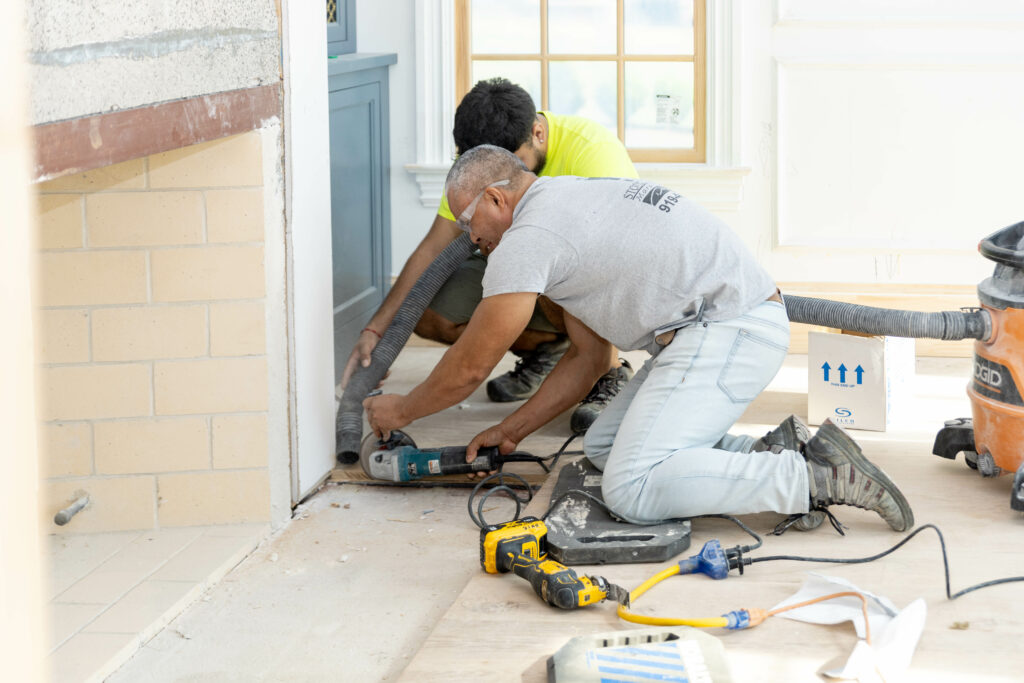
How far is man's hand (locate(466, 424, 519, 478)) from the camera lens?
2.71 metres

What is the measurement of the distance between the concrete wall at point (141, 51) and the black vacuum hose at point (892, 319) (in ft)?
4.96

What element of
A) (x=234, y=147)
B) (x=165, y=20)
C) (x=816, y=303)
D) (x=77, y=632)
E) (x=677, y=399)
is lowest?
(x=77, y=632)

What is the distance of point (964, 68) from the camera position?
3.83 metres

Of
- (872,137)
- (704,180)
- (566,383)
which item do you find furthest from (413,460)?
(872,137)

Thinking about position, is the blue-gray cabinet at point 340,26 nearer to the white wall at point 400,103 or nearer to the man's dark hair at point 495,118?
the white wall at point 400,103

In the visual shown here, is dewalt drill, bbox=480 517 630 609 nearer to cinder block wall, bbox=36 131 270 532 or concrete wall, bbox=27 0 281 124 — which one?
cinder block wall, bbox=36 131 270 532

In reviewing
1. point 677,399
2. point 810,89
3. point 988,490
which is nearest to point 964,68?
point 810,89

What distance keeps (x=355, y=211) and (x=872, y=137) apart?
6.50 ft

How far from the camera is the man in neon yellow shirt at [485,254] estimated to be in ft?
9.32

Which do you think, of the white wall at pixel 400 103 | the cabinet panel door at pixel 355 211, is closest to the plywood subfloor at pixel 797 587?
the cabinet panel door at pixel 355 211

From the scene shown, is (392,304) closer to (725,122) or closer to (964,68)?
(725,122)

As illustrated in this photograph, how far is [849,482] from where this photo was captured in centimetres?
212

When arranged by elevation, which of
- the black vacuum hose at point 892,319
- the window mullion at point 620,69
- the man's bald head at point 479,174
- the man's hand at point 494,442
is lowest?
the man's hand at point 494,442

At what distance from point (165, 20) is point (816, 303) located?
1.76 m
